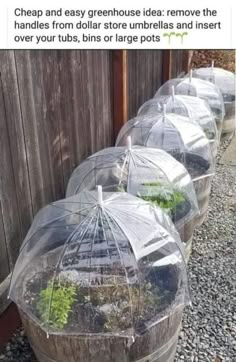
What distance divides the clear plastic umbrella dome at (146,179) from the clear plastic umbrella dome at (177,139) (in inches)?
18.9

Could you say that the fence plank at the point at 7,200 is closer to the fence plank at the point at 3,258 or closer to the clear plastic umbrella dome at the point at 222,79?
the fence plank at the point at 3,258

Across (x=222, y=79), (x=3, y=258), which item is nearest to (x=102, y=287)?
(x=3, y=258)

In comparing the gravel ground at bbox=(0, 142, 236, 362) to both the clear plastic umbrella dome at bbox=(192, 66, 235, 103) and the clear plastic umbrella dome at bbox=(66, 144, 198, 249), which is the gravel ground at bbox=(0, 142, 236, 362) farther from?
the clear plastic umbrella dome at bbox=(192, 66, 235, 103)

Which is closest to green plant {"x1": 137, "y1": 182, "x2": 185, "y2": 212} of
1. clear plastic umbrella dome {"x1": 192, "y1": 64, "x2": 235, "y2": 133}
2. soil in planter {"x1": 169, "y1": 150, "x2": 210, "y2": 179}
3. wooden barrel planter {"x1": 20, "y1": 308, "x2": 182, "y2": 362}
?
soil in planter {"x1": 169, "y1": 150, "x2": 210, "y2": 179}

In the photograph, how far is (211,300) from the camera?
3258 mm

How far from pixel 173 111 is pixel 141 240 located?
8.68 ft

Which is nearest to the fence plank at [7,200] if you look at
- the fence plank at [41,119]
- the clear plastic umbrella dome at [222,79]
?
the fence plank at [41,119]

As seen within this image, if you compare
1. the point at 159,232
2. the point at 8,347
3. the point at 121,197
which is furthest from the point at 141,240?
the point at 8,347

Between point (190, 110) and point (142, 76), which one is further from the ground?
point (142, 76)

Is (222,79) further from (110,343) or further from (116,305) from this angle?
(110,343)

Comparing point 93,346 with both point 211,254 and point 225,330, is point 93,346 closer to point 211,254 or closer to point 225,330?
point 225,330

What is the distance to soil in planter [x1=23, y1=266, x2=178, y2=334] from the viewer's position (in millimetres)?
2129

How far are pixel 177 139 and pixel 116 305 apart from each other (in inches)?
78.6

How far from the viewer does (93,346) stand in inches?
81.7
